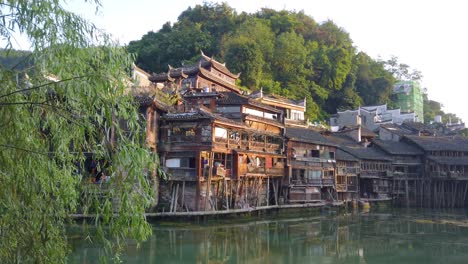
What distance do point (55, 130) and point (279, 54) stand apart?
56.3 metres

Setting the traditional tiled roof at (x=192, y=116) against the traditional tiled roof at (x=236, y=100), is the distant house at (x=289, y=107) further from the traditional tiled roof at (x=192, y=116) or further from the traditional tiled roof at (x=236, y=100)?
the traditional tiled roof at (x=192, y=116)

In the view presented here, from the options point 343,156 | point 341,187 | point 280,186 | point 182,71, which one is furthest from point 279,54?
point 280,186

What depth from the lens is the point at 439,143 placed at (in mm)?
47375

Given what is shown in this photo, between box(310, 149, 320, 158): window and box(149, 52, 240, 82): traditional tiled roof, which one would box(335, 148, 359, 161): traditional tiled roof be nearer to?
box(310, 149, 320, 158): window

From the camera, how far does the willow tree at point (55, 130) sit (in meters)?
5.94

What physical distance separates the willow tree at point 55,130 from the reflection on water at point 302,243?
38.6 feet

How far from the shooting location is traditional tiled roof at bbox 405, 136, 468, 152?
152ft

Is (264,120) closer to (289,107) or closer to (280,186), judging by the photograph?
(280,186)

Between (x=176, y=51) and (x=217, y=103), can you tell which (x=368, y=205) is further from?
(x=176, y=51)

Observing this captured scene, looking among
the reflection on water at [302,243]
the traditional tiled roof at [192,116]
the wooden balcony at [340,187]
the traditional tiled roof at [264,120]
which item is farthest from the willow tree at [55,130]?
the wooden balcony at [340,187]

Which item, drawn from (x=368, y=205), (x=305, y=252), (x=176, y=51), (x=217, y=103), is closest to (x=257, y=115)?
(x=217, y=103)

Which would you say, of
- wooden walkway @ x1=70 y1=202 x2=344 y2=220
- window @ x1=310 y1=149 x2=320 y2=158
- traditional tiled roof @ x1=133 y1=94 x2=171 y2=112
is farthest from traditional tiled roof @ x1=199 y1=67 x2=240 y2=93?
wooden walkway @ x1=70 y1=202 x2=344 y2=220

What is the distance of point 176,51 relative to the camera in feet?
207

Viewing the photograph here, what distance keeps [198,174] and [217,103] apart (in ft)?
32.7
